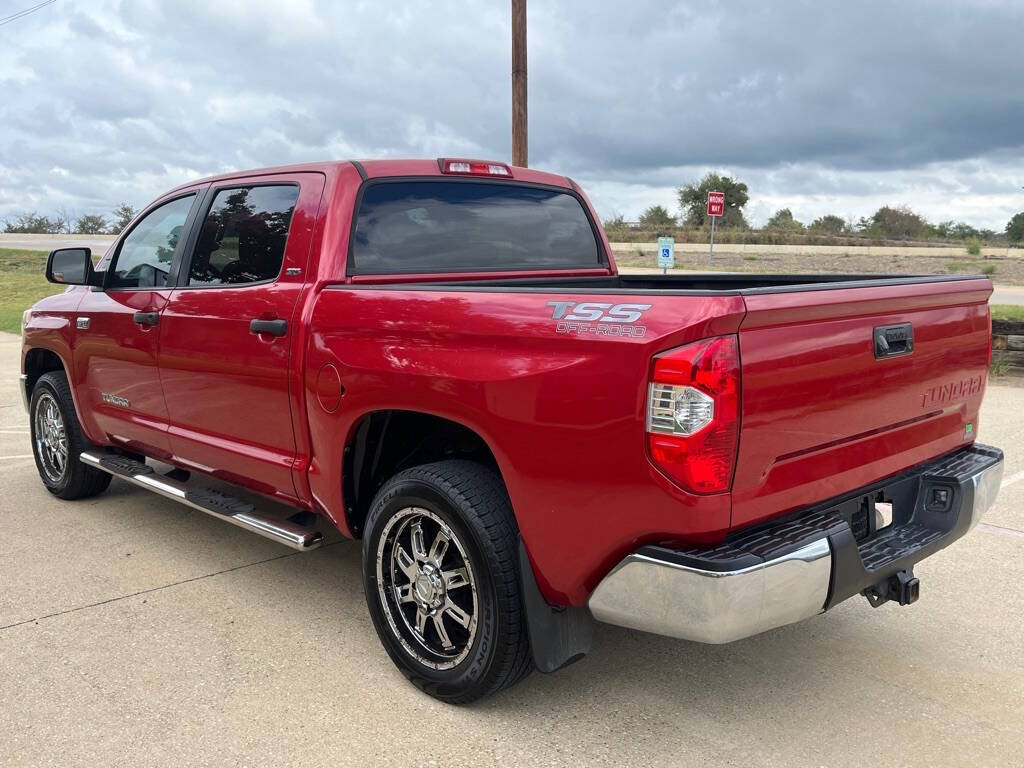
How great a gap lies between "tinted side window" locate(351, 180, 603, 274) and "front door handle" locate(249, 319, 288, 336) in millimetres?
367

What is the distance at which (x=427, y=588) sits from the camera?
323 centimetres

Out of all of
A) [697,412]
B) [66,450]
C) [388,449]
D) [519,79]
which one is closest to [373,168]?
[388,449]

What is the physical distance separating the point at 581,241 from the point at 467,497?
2.14m

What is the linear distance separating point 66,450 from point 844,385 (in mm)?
4688

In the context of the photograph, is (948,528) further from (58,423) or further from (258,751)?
(58,423)

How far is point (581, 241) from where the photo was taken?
15.5ft

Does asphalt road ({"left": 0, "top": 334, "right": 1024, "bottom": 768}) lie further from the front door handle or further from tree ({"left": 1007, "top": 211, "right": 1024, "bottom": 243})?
tree ({"left": 1007, "top": 211, "right": 1024, "bottom": 243})

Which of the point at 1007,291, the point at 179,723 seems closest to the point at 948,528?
the point at 179,723

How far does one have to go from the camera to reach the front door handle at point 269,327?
3.67 m

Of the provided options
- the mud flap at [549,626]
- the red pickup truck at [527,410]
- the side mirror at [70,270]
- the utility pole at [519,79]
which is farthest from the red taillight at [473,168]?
the utility pole at [519,79]

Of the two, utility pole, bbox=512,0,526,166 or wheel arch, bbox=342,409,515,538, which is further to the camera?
utility pole, bbox=512,0,526,166

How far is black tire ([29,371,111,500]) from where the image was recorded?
216 inches

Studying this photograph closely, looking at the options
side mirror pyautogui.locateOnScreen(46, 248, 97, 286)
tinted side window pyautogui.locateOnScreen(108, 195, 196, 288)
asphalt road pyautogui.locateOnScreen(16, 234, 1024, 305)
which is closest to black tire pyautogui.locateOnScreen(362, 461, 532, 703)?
tinted side window pyautogui.locateOnScreen(108, 195, 196, 288)

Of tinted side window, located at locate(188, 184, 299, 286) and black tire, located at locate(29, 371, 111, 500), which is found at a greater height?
tinted side window, located at locate(188, 184, 299, 286)
